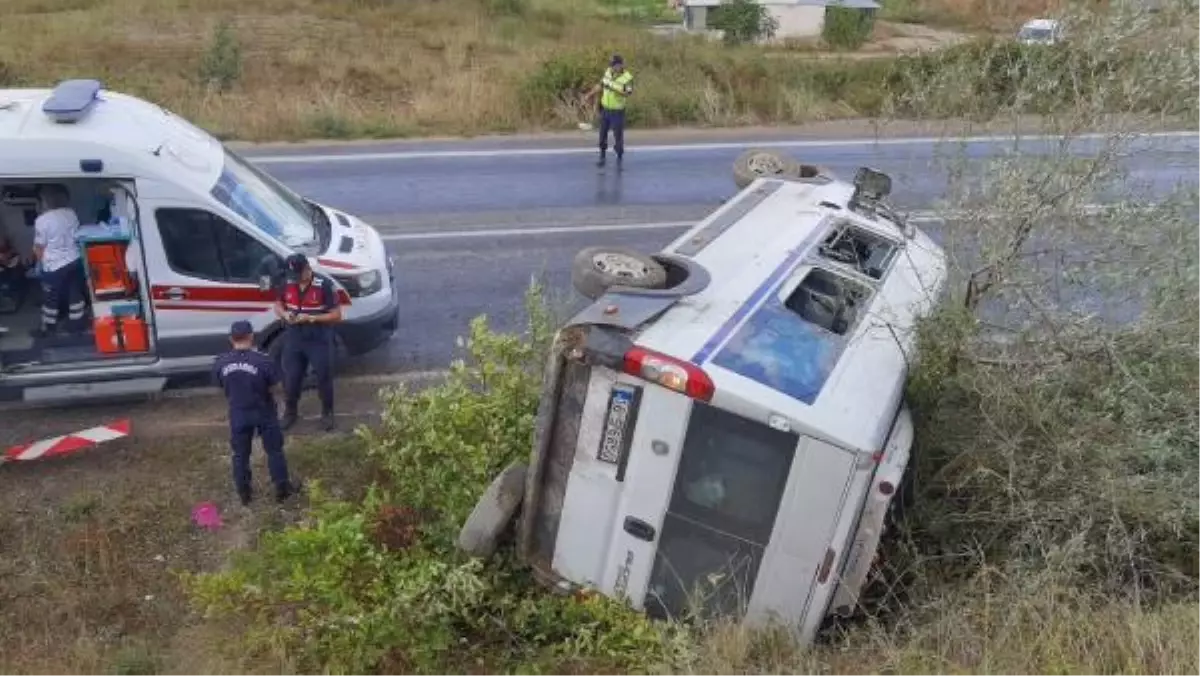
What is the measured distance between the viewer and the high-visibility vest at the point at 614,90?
14969 millimetres

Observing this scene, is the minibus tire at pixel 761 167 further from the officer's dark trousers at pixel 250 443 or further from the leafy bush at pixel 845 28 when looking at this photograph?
the leafy bush at pixel 845 28

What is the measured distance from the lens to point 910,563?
5.86 metres

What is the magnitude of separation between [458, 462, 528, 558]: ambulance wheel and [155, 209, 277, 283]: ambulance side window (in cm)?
335

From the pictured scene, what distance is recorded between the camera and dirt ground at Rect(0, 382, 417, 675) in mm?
5711

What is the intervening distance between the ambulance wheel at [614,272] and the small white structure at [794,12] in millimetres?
35545

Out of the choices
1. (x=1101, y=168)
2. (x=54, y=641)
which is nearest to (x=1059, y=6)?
(x=1101, y=168)

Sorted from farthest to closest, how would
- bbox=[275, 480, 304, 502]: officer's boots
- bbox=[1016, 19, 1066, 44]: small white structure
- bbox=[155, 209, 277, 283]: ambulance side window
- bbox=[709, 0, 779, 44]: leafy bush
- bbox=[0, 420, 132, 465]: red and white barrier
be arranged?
bbox=[709, 0, 779, 44]: leafy bush < bbox=[155, 209, 277, 283]: ambulance side window < bbox=[0, 420, 132, 465]: red and white barrier < bbox=[275, 480, 304, 502]: officer's boots < bbox=[1016, 19, 1066, 44]: small white structure

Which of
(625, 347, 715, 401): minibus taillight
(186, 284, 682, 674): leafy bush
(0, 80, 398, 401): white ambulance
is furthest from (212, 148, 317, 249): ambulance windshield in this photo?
(625, 347, 715, 401): minibus taillight

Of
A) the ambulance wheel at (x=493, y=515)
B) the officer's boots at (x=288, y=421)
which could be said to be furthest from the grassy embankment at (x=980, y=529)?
the officer's boots at (x=288, y=421)

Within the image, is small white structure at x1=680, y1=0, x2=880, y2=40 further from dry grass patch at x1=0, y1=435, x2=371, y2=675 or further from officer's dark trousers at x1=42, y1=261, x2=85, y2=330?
dry grass patch at x1=0, y1=435, x2=371, y2=675

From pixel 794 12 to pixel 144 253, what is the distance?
38.5 metres

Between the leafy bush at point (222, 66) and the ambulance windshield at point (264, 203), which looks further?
the leafy bush at point (222, 66)

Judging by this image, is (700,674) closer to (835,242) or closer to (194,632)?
(194,632)

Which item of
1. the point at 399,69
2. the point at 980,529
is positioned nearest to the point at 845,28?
the point at 399,69
